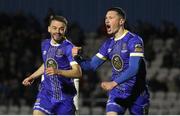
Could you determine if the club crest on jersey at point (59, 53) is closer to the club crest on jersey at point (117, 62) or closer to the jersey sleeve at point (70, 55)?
the jersey sleeve at point (70, 55)

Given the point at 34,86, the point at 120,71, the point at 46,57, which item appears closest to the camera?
the point at 120,71

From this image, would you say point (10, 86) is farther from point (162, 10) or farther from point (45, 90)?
point (45, 90)

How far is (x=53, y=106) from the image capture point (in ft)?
19.0

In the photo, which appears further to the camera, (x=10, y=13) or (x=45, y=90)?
(x=10, y=13)

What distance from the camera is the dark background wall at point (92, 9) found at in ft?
41.7

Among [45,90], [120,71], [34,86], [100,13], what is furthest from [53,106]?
[100,13]

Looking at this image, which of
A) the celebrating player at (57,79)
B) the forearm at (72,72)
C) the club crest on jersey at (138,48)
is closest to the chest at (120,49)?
the club crest on jersey at (138,48)

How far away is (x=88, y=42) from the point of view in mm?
13719

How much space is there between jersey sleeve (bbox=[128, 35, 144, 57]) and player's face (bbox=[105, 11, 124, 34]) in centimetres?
20

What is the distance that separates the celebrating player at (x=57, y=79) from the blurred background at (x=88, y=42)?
247 inches

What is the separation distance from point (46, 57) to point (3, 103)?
6844mm

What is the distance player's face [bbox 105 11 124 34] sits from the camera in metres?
5.39

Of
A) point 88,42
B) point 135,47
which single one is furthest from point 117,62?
point 88,42

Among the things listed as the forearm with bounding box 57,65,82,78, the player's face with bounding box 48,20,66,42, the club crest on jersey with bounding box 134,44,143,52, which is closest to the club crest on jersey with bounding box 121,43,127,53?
the club crest on jersey with bounding box 134,44,143,52
